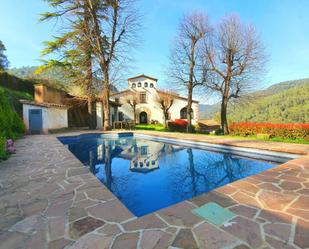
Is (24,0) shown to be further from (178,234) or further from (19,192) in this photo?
(178,234)

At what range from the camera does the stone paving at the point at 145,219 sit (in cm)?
171

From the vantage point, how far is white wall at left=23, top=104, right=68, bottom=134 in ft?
40.4

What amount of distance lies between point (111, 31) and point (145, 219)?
15.0 m

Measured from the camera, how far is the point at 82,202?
2553 mm

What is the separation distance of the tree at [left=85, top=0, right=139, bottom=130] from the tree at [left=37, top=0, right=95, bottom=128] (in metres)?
0.73

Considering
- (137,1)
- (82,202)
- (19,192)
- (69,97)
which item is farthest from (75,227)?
(69,97)

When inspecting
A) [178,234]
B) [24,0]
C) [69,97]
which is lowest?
[178,234]

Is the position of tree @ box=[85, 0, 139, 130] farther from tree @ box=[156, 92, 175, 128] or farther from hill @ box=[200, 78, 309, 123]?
hill @ box=[200, 78, 309, 123]

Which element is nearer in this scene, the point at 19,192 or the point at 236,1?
the point at 19,192

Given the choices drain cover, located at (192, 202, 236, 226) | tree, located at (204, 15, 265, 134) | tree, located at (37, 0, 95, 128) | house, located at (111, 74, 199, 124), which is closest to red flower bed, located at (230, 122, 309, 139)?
tree, located at (204, 15, 265, 134)

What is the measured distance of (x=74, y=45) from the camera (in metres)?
14.4

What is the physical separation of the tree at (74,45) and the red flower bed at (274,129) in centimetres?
1209

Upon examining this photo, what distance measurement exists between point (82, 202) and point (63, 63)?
50.8ft

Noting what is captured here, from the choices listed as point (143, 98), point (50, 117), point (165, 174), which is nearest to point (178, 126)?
point (50, 117)
